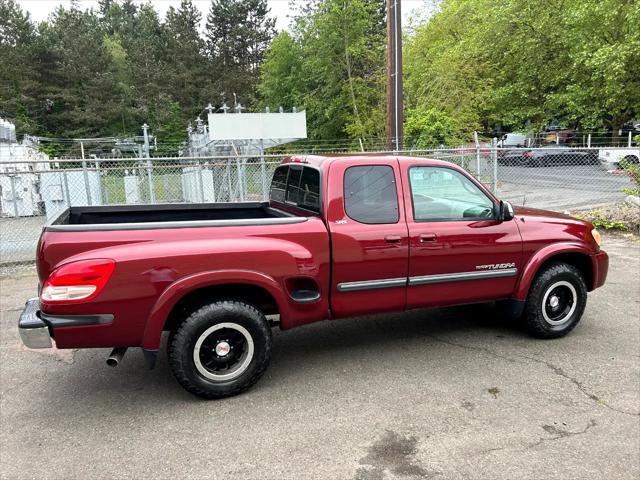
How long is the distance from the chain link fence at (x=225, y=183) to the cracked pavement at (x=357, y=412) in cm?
505

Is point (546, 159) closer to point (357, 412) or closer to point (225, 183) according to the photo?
point (225, 183)

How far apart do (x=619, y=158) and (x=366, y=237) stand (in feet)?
43.9

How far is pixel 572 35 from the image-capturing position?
26.8 m

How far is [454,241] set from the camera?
13.8 ft

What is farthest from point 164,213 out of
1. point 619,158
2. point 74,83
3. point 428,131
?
point 74,83

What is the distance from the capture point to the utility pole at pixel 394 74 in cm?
1088

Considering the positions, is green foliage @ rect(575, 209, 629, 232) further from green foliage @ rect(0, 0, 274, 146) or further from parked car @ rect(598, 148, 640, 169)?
green foliage @ rect(0, 0, 274, 146)

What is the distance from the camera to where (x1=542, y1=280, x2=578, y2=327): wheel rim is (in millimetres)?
4676

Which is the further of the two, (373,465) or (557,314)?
(557,314)

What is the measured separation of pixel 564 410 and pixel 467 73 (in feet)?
91.2

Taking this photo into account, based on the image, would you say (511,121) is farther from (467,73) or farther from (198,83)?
(198,83)

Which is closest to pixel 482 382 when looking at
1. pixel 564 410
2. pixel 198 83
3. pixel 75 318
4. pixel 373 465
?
pixel 564 410

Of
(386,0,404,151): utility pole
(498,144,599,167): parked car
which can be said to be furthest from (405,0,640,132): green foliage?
(386,0,404,151): utility pole

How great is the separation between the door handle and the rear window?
2.89 ft
